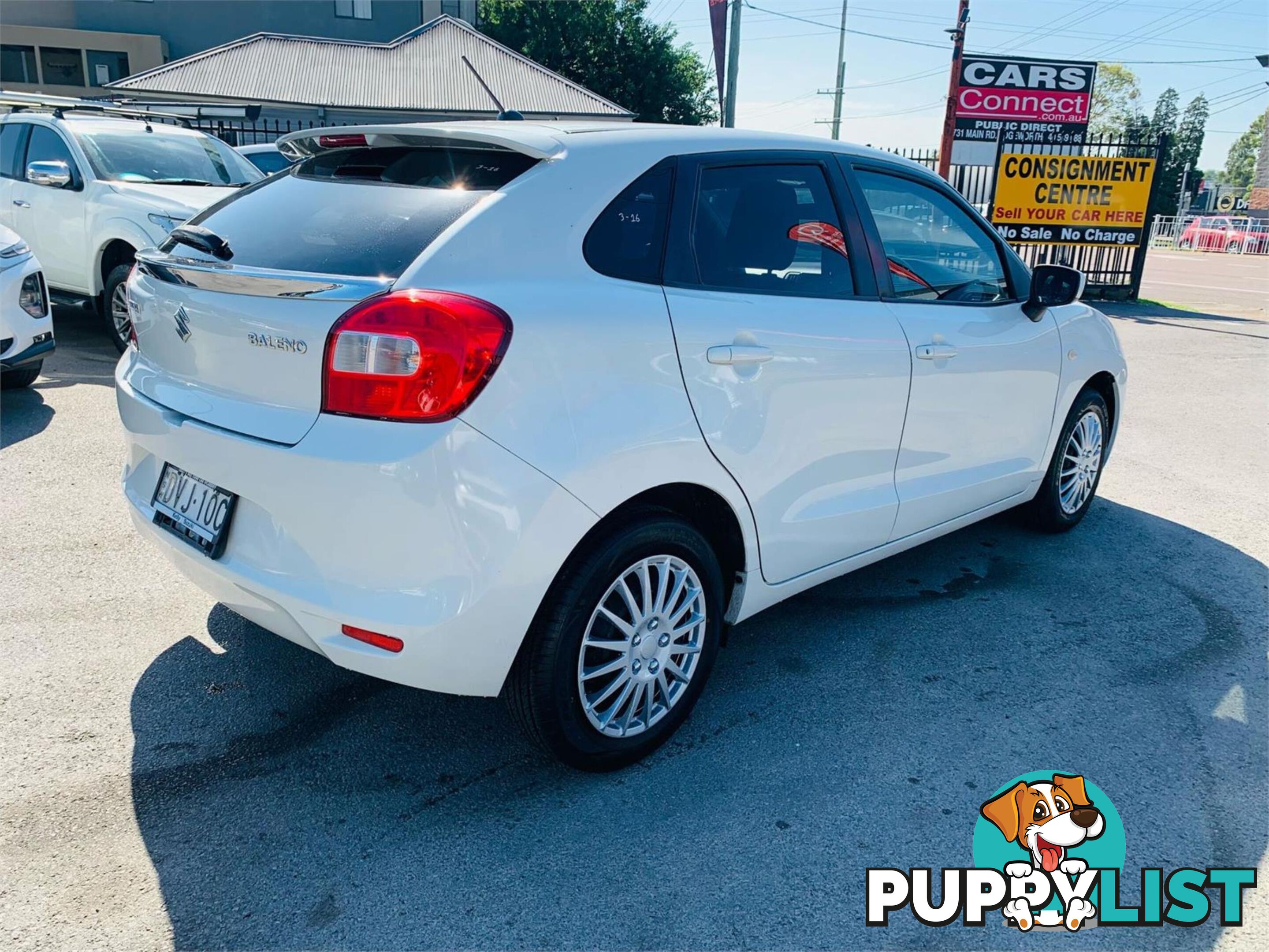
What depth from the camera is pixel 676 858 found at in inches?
98.9

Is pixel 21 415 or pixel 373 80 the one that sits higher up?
pixel 373 80

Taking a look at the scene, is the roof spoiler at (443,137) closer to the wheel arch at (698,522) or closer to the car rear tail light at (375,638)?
the wheel arch at (698,522)

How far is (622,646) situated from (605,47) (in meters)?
41.4

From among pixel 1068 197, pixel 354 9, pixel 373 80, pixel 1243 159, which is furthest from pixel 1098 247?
pixel 1243 159

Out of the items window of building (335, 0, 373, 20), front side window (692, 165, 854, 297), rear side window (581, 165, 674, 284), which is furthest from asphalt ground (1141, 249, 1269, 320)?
window of building (335, 0, 373, 20)

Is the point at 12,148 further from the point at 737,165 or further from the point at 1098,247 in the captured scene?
the point at 1098,247

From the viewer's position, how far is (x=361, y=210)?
271cm

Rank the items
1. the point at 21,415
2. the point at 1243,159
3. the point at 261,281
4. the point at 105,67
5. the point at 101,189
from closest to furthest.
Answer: the point at 261,281 → the point at 21,415 → the point at 101,189 → the point at 105,67 → the point at 1243,159

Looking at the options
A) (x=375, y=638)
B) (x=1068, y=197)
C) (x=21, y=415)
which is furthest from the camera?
(x=1068, y=197)

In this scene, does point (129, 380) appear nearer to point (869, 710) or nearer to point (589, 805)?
point (589, 805)

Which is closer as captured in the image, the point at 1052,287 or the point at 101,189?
the point at 1052,287

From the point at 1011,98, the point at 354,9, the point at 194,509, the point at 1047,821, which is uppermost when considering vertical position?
the point at 354,9

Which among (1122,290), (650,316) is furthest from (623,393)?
(1122,290)

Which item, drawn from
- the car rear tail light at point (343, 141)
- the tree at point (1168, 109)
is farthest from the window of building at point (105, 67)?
the tree at point (1168, 109)
